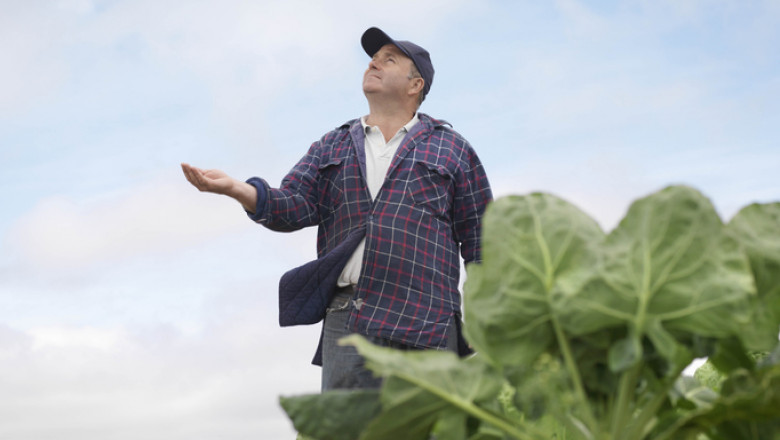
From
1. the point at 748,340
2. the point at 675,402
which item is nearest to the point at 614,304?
the point at 748,340

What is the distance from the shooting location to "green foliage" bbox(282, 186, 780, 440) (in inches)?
42.4

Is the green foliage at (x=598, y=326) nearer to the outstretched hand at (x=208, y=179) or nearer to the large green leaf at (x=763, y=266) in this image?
the large green leaf at (x=763, y=266)

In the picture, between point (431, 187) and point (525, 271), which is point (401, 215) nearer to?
point (431, 187)

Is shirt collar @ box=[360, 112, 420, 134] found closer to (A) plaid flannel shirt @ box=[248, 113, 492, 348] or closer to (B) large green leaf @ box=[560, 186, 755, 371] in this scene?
(A) plaid flannel shirt @ box=[248, 113, 492, 348]

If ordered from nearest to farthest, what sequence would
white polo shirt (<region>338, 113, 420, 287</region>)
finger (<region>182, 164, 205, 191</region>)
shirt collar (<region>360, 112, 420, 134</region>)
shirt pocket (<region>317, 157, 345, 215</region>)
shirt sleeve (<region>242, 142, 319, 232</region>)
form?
finger (<region>182, 164, 205, 191</region>) < white polo shirt (<region>338, 113, 420, 287</region>) < shirt sleeve (<region>242, 142, 319, 232</region>) < shirt pocket (<region>317, 157, 345, 215</region>) < shirt collar (<region>360, 112, 420, 134</region>)

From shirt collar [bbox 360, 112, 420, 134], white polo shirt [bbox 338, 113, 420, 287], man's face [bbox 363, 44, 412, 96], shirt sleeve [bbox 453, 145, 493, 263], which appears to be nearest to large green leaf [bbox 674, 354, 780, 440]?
white polo shirt [bbox 338, 113, 420, 287]

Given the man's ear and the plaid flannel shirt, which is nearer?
the plaid flannel shirt

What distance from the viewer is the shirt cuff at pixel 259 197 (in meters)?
3.63

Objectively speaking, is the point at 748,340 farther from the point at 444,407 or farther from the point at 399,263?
the point at 399,263

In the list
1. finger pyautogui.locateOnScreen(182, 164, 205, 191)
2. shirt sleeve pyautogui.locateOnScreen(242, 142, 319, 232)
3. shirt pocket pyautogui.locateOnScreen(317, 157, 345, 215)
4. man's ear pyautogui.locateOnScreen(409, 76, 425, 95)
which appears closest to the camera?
finger pyautogui.locateOnScreen(182, 164, 205, 191)

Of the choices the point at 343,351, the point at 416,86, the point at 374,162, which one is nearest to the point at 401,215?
the point at 374,162

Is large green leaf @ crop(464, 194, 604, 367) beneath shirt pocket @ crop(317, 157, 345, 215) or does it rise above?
beneath

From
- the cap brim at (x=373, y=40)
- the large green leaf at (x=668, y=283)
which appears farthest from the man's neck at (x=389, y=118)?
the large green leaf at (x=668, y=283)

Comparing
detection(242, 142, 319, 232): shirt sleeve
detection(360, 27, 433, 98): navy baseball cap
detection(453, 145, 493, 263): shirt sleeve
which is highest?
detection(360, 27, 433, 98): navy baseball cap
